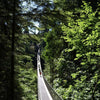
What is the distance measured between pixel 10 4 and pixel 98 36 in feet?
24.3

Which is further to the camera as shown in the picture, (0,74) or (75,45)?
(75,45)

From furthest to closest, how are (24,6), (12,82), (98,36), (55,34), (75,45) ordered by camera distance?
(55,34) < (75,45) < (98,36) < (24,6) < (12,82)

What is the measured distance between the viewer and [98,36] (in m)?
9.20

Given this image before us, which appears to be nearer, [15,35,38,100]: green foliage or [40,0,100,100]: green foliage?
[15,35,38,100]: green foliage

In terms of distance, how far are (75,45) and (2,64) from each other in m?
→ 7.81

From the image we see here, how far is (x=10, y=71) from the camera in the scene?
129 inches

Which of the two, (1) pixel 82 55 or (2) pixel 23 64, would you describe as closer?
(2) pixel 23 64

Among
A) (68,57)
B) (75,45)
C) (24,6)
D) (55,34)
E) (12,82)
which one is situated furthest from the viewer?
(55,34)

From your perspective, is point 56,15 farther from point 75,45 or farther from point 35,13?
point 75,45

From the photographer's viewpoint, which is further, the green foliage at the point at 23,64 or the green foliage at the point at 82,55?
the green foliage at the point at 82,55

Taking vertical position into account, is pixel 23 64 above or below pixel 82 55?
below

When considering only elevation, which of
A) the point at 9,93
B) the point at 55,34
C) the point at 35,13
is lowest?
the point at 9,93

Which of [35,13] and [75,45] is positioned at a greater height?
[35,13]

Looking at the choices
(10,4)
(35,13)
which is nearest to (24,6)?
(35,13)
